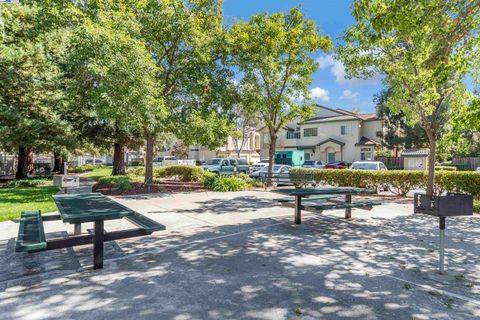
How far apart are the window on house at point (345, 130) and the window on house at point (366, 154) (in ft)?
9.34

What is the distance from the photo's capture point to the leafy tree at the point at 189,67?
1451 centimetres

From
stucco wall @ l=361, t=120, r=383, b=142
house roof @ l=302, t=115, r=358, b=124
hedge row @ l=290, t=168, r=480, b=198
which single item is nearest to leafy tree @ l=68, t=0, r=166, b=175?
hedge row @ l=290, t=168, r=480, b=198

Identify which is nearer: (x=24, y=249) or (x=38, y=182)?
(x=24, y=249)

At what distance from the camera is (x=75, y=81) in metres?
16.0

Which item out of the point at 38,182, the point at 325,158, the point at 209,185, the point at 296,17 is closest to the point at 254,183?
the point at 209,185

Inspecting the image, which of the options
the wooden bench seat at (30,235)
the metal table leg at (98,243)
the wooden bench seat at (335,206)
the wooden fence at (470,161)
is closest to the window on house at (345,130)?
the wooden fence at (470,161)

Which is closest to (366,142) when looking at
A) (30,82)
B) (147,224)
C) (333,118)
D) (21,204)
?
(333,118)

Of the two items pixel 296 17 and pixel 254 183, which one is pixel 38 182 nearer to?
pixel 254 183

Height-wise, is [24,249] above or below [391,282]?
above

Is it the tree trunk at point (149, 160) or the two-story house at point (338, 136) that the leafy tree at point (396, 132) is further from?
the tree trunk at point (149, 160)

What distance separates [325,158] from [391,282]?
40.5 meters

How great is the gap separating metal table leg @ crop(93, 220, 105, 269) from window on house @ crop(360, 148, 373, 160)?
4010 centimetres

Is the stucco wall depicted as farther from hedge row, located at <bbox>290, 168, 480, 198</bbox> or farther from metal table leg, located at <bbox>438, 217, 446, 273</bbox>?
metal table leg, located at <bbox>438, 217, 446, 273</bbox>

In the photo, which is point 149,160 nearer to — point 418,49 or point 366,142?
point 418,49
